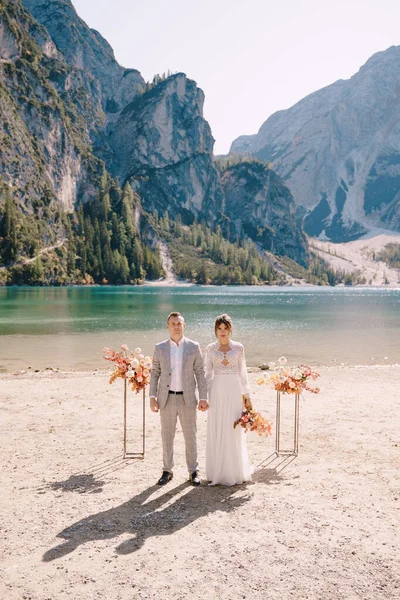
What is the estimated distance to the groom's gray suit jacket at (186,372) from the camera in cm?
1041

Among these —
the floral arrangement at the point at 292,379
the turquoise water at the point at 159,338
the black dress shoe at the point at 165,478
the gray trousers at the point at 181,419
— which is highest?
the floral arrangement at the point at 292,379


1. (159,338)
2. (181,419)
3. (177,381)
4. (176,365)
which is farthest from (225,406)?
(159,338)

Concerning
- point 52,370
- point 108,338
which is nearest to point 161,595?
point 52,370

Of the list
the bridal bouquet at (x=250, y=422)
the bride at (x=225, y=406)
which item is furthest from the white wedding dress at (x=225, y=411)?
the bridal bouquet at (x=250, y=422)

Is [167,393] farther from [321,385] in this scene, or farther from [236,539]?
[321,385]

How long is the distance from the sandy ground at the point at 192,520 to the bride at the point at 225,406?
1.38 feet

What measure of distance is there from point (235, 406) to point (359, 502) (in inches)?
117

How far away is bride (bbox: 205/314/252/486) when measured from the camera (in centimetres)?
1039

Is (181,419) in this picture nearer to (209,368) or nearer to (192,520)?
(209,368)

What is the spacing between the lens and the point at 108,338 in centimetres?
4838

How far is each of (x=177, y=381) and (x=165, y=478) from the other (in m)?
2.13

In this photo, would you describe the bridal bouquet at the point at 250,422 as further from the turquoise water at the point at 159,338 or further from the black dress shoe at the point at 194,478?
the turquoise water at the point at 159,338

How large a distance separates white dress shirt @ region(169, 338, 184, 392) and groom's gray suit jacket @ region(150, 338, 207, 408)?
0.06 m

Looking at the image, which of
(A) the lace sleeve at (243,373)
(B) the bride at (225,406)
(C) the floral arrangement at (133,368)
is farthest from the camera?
(C) the floral arrangement at (133,368)
